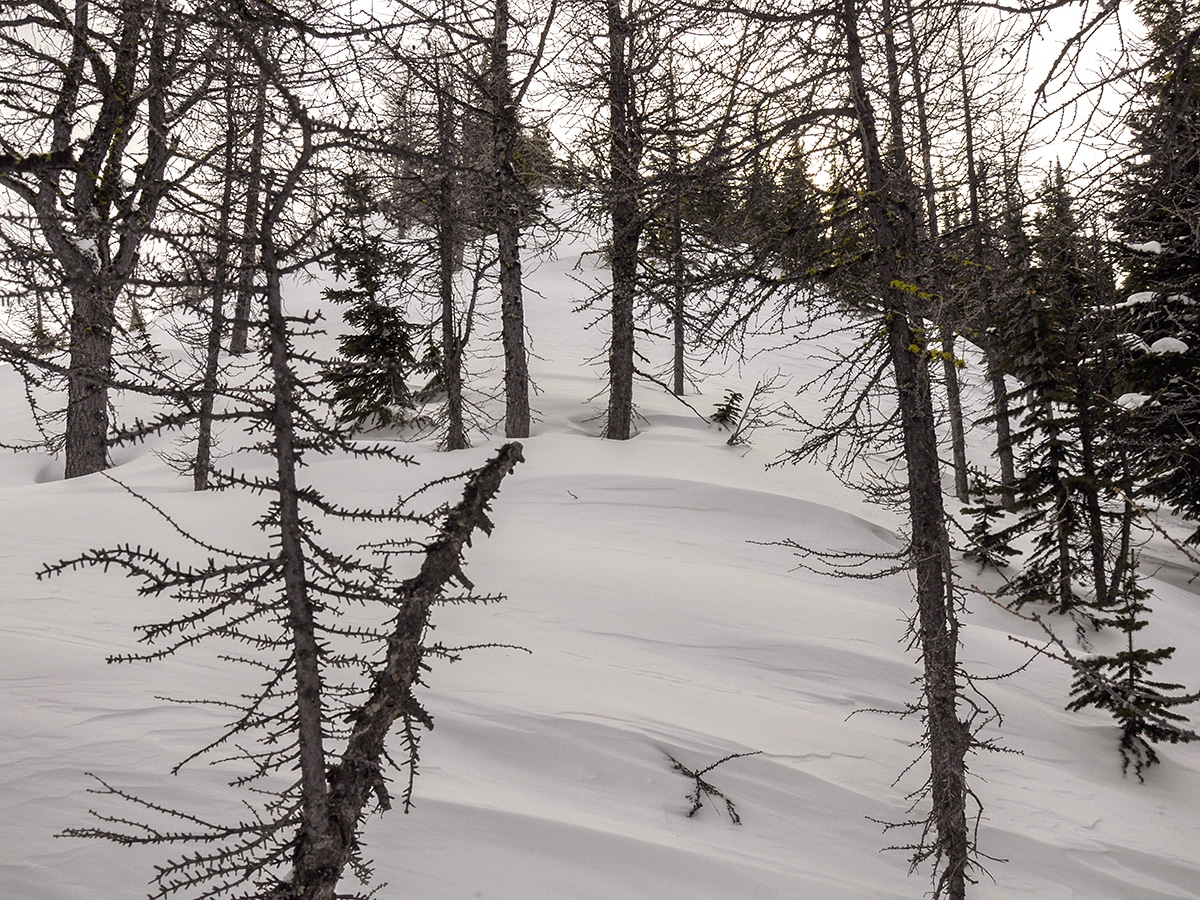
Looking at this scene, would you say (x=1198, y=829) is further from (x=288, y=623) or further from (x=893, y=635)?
(x=288, y=623)

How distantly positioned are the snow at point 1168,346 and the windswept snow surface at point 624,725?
4744 mm

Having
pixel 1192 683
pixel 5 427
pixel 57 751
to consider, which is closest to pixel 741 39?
pixel 57 751

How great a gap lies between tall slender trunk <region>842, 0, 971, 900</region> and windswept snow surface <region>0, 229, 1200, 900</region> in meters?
1.04

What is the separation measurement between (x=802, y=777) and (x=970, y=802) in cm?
180

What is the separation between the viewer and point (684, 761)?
5953 mm

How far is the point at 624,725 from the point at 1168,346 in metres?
11.9

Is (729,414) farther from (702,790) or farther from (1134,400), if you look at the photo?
(702,790)

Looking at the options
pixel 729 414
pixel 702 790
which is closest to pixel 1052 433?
pixel 729 414

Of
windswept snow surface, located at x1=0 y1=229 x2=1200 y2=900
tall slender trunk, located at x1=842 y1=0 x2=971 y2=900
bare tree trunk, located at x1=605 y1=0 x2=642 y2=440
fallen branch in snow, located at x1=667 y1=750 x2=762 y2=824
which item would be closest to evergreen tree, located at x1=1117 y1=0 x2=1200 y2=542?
tall slender trunk, located at x1=842 y1=0 x2=971 y2=900

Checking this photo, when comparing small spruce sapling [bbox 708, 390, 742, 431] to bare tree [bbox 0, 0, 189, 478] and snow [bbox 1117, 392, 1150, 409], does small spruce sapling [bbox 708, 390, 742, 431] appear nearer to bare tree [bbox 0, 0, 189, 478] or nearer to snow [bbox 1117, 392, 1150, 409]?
snow [bbox 1117, 392, 1150, 409]

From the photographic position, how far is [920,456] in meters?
5.89

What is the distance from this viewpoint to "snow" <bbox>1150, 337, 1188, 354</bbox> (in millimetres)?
12583

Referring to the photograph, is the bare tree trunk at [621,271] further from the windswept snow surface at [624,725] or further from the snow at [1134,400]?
the snow at [1134,400]

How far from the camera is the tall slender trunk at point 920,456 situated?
559cm
